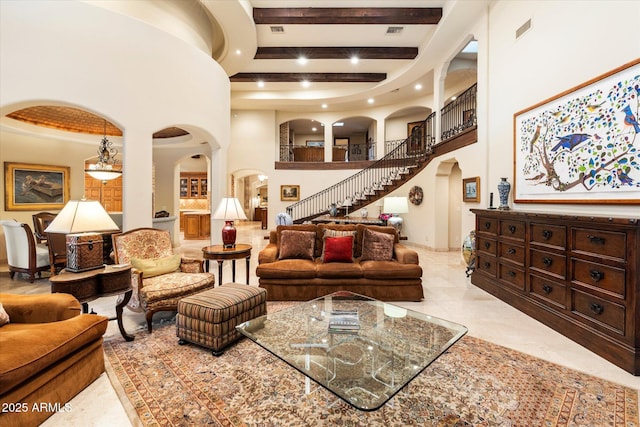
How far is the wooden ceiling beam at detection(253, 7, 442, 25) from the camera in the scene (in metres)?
5.75

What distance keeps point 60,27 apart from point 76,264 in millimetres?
3225

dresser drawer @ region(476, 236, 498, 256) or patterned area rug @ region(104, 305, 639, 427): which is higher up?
dresser drawer @ region(476, 236, 498, 256)

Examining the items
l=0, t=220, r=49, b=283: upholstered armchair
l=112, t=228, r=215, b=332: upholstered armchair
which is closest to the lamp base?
l=112, t=228, r=215, b=332: upholstered armchair

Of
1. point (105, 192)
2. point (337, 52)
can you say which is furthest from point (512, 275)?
point (105, 192)

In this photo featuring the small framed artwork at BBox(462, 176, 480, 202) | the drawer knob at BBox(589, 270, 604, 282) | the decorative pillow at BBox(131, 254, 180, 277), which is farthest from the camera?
the small framed artwork at BBox(462, 176, 480, 202)

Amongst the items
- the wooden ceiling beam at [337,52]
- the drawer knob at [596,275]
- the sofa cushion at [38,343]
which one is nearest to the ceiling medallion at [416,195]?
the wooden ceiling beam at [337,52]

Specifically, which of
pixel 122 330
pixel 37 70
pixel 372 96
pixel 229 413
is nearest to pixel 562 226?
pixel 229 413

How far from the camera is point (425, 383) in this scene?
2062mm

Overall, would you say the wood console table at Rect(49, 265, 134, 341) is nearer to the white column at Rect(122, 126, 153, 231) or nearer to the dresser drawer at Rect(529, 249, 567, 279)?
the white column at Rect(122, 126, 153, 231)

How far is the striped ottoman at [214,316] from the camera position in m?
2.43

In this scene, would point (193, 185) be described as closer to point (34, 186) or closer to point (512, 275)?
point (34, 186)

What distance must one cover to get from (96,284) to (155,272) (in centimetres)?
75

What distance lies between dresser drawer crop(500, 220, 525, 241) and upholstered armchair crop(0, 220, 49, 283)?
691 centimetres

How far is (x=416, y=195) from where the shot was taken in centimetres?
810
